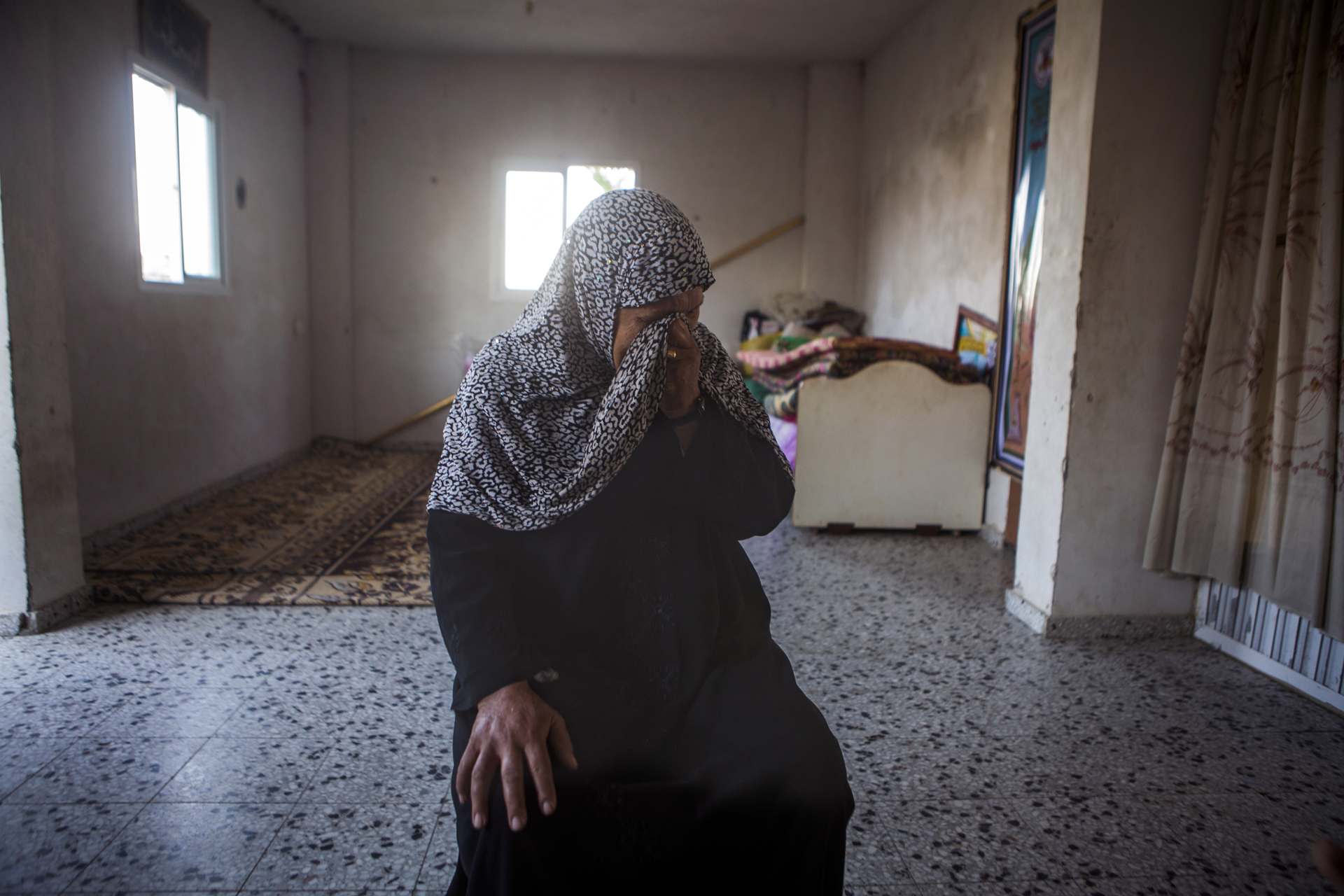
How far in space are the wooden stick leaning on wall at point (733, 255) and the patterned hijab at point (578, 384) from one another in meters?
4.70

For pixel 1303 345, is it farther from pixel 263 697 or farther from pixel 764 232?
pixel 764 232

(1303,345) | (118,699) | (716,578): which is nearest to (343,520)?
(118,699)

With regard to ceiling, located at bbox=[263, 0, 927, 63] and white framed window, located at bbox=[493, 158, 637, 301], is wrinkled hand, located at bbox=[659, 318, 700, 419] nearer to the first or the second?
ceiling, located at bbox=[263, 0, 927, 63]

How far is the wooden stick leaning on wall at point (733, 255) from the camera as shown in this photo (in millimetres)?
5660

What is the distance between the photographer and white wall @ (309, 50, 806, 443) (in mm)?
5477

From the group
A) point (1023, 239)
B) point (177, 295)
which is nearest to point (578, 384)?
point (1023, 239)

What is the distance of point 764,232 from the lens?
5.69m

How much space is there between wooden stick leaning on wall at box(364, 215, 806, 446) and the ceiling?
1083 mm

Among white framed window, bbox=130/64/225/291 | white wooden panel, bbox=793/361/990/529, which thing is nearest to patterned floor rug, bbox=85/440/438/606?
white framed window, bbox=130/64/225/291

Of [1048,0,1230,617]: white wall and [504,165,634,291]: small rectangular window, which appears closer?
[1048,0,1230,617]: white wall

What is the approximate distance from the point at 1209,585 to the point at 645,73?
4750 mm

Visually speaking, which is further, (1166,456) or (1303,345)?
(1166,456)

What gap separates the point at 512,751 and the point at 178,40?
4121 millimetres

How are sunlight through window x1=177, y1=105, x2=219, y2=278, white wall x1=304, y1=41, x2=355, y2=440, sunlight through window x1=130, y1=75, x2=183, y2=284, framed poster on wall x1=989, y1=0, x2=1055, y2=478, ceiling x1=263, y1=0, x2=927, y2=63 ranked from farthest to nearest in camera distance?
white wall x1=304, y1=41, x2=355, y2=440, ceiling x1=263, y1=0, x2=927, y2=63, sunlight through window x1=177, y1=105, x2=219, y2=278, sunlight through window x1=130, y1=75, x2=183, y2=284, framed poster on wall x1=989, y1=0, x2=1055, y2=478
